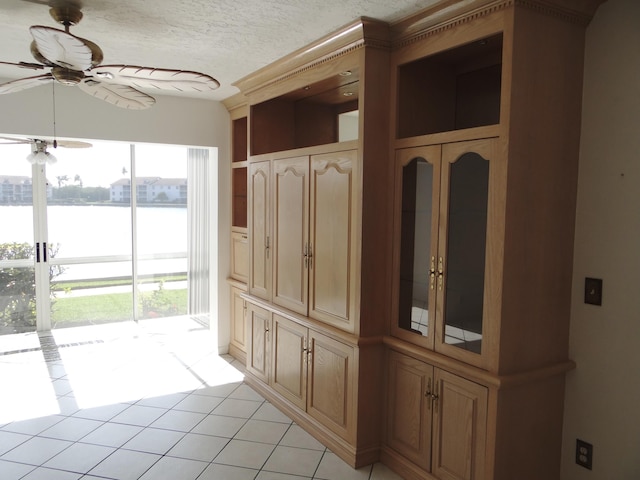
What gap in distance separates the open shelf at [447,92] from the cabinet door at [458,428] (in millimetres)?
1391

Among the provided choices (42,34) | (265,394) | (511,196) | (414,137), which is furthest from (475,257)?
(265,394)

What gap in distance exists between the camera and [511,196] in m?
2.12

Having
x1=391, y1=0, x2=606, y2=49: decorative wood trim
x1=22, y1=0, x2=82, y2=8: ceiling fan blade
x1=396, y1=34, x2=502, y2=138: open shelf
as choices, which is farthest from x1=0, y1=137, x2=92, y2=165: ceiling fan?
x1=391, y1=0, x2=606, y2=49: decorative wood trim

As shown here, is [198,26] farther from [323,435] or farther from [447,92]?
[323,435]

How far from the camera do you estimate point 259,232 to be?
12.6 feet

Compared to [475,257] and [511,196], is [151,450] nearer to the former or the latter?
[475,257]

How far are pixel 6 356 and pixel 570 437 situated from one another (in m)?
4.96

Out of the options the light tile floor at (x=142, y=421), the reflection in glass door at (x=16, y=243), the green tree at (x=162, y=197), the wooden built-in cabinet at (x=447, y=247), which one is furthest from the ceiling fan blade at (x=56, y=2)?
the green tree at (x=162, y=197)

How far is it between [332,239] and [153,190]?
12.8 feet

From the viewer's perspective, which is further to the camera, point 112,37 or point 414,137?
point 112,37

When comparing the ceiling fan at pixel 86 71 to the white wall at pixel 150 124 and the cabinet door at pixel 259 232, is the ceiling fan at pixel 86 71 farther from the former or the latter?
the white wall at pixel 150 124

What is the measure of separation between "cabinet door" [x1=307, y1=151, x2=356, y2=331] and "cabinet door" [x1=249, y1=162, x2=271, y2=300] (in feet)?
2.06

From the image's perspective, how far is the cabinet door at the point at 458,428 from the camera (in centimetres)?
225

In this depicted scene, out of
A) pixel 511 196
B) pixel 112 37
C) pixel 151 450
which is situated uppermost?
pixel 112 37
